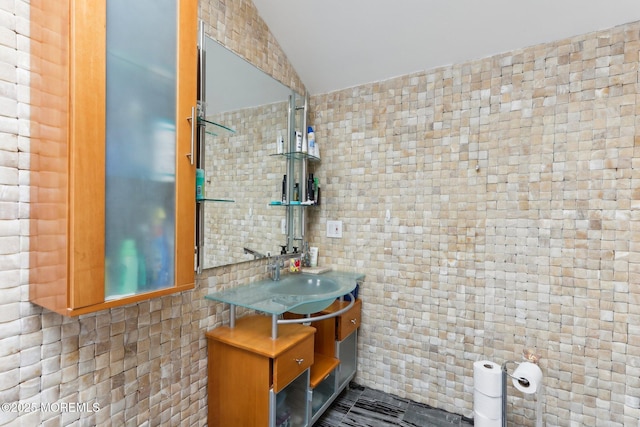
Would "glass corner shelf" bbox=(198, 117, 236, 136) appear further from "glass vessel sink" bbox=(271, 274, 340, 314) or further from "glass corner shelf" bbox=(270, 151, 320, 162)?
"glass vessel sink" bbox=(271, 274, 340, 314)

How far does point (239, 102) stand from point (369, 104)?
88 centimetres

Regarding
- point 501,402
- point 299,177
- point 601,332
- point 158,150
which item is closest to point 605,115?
point 601,332

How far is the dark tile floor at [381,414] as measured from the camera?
1724 millimetres

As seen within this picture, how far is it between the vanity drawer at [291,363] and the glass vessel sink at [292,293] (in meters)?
0.18

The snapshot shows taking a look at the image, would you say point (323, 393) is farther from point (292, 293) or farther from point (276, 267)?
point (276, 267)

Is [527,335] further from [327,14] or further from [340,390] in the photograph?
[327,14]

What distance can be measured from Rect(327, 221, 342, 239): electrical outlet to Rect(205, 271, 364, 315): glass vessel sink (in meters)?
0.27

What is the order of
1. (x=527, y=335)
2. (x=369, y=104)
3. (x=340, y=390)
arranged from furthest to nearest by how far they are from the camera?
1. (x=369, y=104)
2. (x=340, y=390)
3. (x=527, y=335)

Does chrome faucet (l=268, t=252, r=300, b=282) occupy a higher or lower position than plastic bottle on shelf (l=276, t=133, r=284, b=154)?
lower

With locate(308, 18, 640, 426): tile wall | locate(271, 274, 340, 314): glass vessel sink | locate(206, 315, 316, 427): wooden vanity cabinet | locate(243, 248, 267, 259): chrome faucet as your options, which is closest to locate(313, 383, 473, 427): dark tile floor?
locate(308, 18, 640, 426): tile wall

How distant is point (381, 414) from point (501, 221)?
1.35 metres

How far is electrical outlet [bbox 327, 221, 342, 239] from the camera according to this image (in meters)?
2.16

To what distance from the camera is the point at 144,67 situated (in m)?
0.97

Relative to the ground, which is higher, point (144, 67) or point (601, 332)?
point (144, 67)
